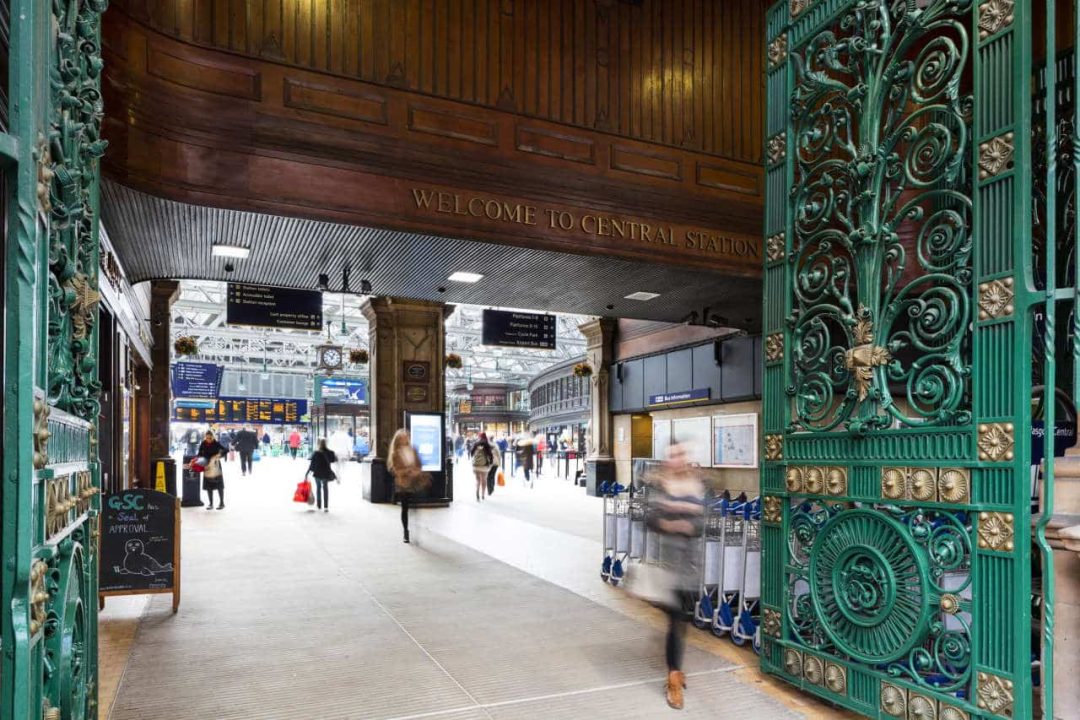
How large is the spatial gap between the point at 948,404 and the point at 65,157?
3.86m

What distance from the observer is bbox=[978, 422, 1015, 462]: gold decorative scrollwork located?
3.54 meters

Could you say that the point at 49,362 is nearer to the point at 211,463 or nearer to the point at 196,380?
the point at 211,463

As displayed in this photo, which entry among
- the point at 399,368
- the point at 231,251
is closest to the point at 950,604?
the point at 231,251

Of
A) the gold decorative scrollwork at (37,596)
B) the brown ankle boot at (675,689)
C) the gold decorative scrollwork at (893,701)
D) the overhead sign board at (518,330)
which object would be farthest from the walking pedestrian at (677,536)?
the overhead sign board at (518,330)

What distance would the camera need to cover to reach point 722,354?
1565cm

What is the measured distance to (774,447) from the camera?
4.89 m

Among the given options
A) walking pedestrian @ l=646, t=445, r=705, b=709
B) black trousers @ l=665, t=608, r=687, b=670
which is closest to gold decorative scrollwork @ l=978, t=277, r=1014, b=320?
walking pedestrian @ l=646, t=445, r=705, b=709

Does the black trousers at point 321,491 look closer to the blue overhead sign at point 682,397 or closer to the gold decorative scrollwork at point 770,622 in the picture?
the blue overhead sign at point 682,397

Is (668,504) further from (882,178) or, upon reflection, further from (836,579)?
(882,178)

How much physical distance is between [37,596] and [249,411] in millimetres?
36887

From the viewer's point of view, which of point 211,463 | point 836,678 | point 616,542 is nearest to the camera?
point 836,678

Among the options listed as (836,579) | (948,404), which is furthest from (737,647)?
(948,404)

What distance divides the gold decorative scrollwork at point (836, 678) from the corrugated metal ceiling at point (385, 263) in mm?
4471

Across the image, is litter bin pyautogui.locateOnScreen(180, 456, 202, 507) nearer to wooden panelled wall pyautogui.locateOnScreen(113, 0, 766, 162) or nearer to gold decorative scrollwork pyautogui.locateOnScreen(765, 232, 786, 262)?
wooden panelled wall pyautogui.locateOnScreen(113, 0, 766, 162)
